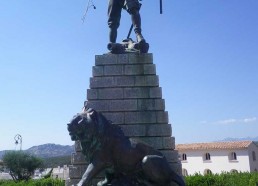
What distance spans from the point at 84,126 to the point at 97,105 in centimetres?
151

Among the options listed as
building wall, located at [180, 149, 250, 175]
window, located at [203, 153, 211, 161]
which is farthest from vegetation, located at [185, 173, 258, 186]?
window, located at [203, 153, 211, 161]

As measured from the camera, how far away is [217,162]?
156 ft

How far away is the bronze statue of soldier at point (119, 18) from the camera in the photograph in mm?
7320

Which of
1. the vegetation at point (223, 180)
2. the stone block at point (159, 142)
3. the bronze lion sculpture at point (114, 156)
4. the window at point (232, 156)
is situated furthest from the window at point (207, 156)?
the bronze lion sculpture at point (114, 156)

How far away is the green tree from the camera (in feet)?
148

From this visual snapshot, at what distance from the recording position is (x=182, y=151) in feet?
163

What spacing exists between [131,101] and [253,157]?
46.1m

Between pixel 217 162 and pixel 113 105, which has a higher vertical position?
pixel 113 105

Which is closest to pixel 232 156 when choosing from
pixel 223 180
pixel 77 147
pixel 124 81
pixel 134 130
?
pixel 223 180

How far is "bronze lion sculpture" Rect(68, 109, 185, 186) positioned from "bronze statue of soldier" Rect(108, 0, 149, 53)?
2.27 m

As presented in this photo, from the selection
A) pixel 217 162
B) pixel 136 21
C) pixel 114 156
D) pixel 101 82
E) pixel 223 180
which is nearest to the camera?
pixel 114 156

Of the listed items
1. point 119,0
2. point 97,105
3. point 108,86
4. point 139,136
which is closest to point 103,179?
point 139,136

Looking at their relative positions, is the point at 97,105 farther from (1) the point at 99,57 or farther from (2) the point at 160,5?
(2) the point at 160,5

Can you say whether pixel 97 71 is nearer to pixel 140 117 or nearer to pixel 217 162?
→ pixel 140 117
